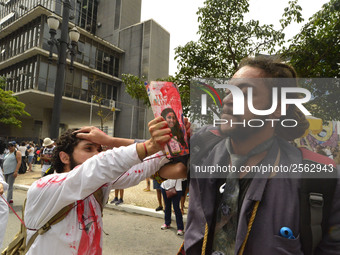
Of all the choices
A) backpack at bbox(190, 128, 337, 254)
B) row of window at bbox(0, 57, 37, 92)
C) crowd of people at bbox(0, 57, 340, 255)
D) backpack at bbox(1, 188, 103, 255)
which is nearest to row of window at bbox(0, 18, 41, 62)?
row of window at bbox(0, 57, 37, 92)

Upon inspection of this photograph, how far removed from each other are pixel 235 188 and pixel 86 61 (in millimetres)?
25424

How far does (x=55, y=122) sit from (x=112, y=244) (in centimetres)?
448

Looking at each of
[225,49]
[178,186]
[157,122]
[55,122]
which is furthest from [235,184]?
[55,122]

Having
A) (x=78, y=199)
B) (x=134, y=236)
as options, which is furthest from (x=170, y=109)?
(x=134, y=236)

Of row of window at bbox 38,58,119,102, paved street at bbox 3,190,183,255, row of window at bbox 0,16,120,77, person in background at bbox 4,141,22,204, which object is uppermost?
row of window at bbox 0,16,120,77

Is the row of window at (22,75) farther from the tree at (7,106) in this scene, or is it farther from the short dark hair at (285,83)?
the short dark hair at (285,83)

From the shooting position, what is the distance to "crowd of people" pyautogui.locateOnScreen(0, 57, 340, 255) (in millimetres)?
1033

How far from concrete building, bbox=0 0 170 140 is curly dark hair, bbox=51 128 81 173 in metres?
18.6

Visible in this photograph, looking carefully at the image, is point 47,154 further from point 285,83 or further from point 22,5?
point 22,5

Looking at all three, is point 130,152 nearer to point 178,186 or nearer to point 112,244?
point 112,244

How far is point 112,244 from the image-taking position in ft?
14.7

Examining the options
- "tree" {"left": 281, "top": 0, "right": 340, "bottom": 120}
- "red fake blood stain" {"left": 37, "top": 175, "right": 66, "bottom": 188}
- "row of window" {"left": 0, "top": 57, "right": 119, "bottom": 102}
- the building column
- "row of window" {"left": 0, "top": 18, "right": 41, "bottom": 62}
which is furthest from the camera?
the building column

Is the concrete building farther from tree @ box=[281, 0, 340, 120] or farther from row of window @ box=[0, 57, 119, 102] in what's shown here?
tree @ box=[281, 0, 340, 120]

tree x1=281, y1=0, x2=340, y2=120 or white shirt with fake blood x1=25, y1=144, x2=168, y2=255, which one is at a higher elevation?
tree x1=281, y1=0, x2=340, y2=120
